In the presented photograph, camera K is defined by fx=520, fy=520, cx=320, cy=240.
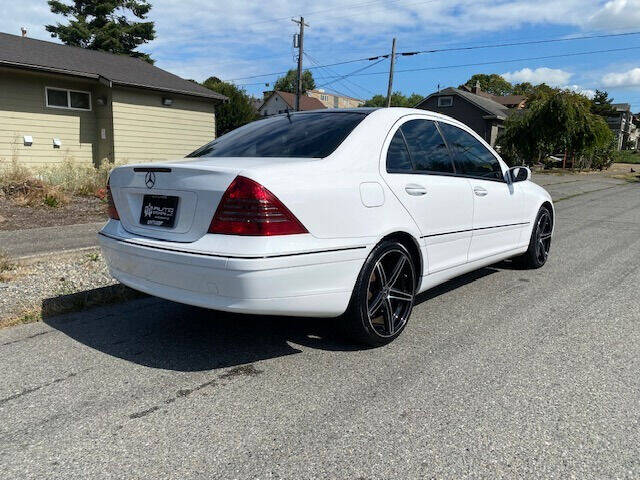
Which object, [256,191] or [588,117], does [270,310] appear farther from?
[588,117]

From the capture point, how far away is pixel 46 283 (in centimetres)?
479

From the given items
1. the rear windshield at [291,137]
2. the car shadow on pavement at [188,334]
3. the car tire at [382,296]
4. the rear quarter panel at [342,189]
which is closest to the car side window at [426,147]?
the rear quarter panel at [342,189]

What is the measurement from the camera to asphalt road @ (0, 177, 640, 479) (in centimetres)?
231

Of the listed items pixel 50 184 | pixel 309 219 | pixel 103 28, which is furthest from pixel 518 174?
pixel 103 28

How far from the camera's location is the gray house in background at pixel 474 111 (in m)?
45.6

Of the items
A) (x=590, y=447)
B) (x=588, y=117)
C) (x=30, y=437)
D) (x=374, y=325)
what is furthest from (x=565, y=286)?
(x=588, y=117)

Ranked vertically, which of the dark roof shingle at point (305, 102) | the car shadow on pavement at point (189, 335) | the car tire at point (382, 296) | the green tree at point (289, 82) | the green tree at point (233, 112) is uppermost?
the green tree at point (289, 82)

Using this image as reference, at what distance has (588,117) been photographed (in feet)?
102

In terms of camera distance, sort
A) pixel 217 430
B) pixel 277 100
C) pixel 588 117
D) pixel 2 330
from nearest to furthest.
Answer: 1. pixel 217 430
2. pixel 2 330
3. pixel 588 117
4. pixel 277 100

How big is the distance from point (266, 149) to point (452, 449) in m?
2.33

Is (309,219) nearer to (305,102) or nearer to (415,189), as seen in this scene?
(415,189)

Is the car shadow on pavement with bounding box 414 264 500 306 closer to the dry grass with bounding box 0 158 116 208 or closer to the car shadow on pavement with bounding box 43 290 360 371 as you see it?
the car shadow on pavement with bounding box 43 290 360 371

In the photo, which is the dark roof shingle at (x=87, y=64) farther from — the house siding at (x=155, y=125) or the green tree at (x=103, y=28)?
the green tree at (x=103, y=28)

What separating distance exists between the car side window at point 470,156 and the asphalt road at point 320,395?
1.23m
